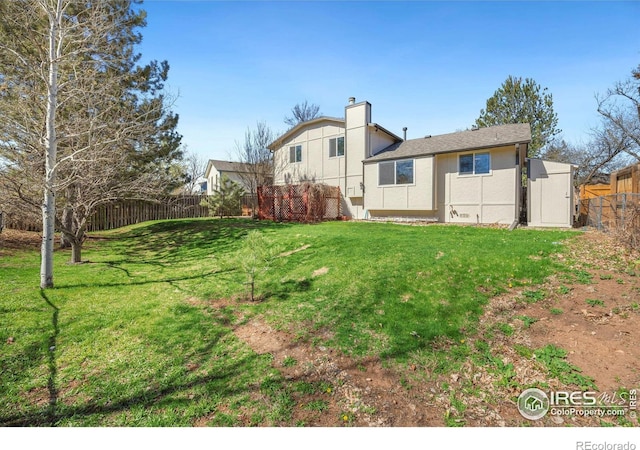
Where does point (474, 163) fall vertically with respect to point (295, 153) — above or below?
below

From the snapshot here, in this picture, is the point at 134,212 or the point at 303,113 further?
the point at 303,113

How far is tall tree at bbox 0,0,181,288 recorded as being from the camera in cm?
684

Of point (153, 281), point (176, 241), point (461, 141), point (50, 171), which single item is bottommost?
point (153, 281)

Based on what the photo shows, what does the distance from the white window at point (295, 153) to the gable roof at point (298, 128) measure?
936 millimetres

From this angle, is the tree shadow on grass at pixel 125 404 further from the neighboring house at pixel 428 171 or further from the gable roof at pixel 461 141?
the gable roof at pixel 461 141

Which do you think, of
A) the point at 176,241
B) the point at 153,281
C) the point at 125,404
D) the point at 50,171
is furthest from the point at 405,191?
the point at 125,404

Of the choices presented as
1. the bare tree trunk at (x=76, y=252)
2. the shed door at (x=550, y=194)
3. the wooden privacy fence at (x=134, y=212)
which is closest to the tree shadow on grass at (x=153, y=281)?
the bare tree trunk at (x=76, y=252)

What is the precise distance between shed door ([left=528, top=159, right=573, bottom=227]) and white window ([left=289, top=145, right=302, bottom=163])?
13.5m

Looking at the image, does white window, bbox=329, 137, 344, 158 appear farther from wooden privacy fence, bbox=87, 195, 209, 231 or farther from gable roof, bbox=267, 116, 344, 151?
wooden privacy fence, bbox=87, 195, 209, 231

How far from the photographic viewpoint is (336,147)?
19578 millimetres

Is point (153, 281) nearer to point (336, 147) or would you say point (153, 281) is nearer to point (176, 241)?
point (176, 241)

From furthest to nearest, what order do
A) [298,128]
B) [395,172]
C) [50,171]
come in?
[298,128]
[395,172]
[50,171]

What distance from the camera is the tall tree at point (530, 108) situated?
24703mm

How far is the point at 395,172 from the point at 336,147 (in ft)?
15.5
